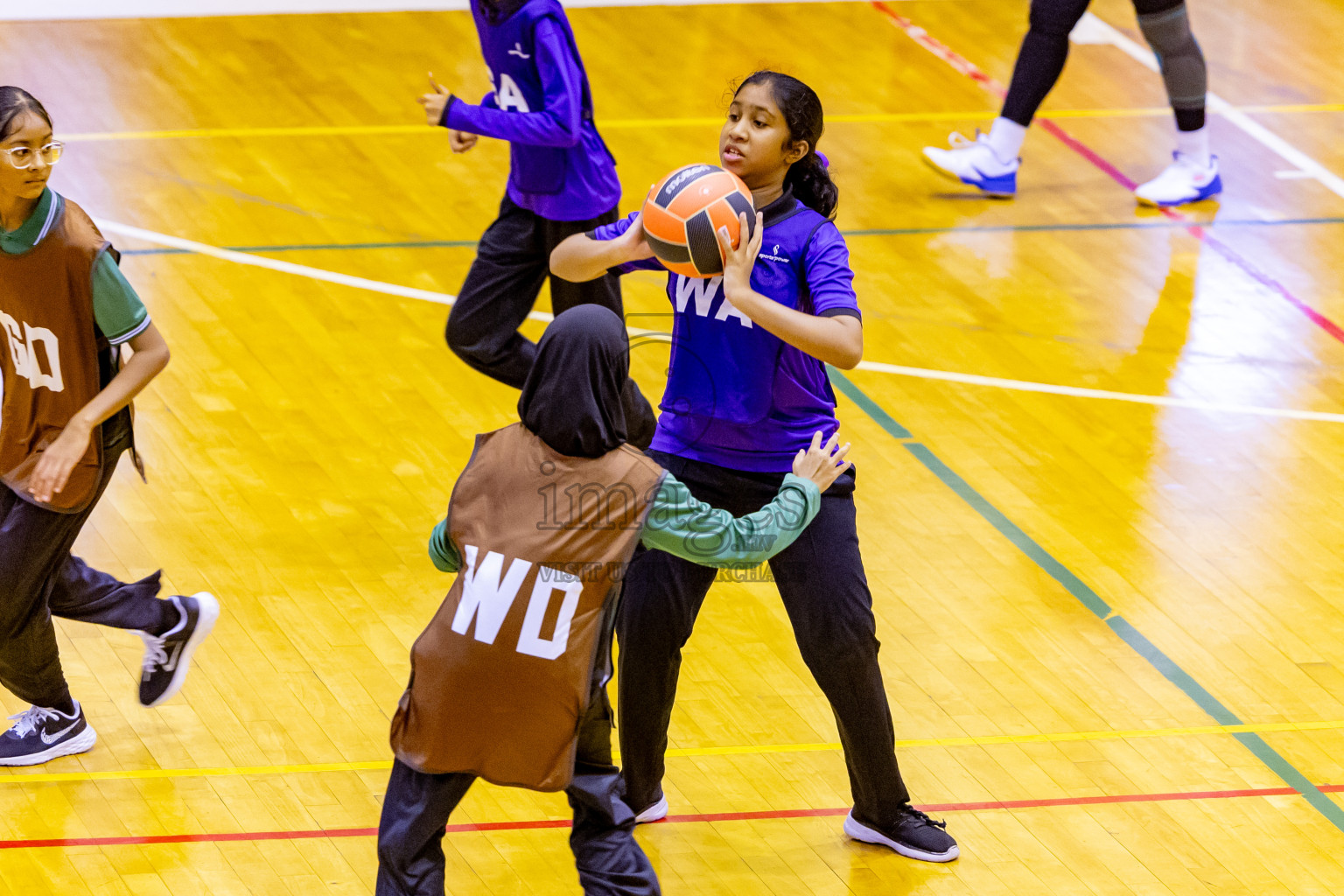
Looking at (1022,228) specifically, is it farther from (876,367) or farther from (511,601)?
(511,601)

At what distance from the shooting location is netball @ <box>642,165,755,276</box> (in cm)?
402

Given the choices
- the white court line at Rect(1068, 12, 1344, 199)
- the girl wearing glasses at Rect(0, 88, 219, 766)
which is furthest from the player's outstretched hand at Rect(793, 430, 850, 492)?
the white court line at Rect(1068, 12, 1344, 199)

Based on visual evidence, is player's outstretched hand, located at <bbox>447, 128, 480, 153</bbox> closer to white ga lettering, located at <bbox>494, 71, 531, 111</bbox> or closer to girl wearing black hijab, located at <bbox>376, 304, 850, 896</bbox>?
white ga lettering, located at <bbox>494, 71, 531, 111</bbox>

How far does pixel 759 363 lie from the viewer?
421cm

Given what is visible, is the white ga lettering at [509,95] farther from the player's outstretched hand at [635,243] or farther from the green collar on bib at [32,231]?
the green collar on bib at [32,231]

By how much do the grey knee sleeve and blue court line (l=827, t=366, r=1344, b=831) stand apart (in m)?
2.87

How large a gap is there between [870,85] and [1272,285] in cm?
315

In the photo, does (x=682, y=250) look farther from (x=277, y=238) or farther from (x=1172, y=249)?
(x=1172, y=249)

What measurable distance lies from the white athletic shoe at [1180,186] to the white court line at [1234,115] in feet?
2.34

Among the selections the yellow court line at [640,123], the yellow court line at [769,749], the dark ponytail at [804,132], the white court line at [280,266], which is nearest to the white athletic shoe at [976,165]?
the yellow court line at [640,123]

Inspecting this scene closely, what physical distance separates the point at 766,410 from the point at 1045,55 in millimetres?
5386

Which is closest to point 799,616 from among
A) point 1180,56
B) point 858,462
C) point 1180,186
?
point 858,462

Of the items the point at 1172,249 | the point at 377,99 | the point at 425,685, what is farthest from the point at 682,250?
the point at 377,99

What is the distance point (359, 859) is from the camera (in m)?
4.52
